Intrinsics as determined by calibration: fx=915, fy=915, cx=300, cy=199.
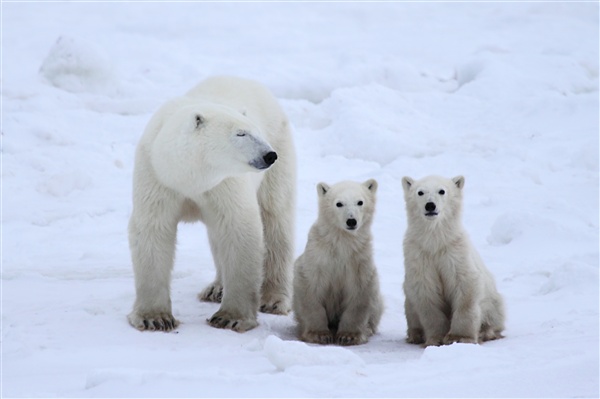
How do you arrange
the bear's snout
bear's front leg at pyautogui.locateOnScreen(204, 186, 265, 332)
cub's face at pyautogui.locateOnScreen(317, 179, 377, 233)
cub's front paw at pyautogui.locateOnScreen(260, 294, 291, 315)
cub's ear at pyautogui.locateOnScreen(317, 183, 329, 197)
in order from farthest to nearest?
cub's front paw at pyautogui.locateOnScreen(260, 294, 291, 315) → cub's ear at pyautogui.locateOnScreen(317, 183, 329, 197) → bear's front leg at pyautogui.locateOnScreen(204, 186, 265, 332) → cub's face at pyautogui.locateOnScreen(317, 179, 377, 233) → the bear's snout

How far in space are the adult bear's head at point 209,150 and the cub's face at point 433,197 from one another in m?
0.80

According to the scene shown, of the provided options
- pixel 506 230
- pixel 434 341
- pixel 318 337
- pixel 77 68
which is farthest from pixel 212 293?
pixel 77 68

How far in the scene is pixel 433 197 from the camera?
476 cm

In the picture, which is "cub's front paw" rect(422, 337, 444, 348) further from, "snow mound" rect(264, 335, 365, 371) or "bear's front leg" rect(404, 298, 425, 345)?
"snow mound" rect(264, 335, 365, 371)

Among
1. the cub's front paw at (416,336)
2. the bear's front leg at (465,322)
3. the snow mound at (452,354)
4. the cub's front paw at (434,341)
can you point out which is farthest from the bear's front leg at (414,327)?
the snow mound at (452,354)


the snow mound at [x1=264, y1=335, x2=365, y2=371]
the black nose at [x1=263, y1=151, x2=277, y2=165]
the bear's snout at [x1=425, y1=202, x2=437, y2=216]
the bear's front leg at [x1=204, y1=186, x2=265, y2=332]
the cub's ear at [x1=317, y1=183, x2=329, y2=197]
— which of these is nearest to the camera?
the snow mound at [x1=264, y1=335, x2=365, y2=371]

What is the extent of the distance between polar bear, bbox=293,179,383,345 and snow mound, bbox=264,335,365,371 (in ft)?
4.53

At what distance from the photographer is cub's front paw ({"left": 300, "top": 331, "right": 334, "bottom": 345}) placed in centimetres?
501

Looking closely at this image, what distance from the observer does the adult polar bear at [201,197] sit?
15.4 feet

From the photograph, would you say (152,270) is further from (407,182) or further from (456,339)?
(456,339)

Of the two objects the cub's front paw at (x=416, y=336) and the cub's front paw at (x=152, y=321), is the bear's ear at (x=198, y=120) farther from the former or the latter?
the cub's front paw at (x=416, y=336)

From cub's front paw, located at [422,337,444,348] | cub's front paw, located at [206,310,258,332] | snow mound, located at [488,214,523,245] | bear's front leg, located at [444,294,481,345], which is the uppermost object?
bear's front leg, located at [444,294,481,345]

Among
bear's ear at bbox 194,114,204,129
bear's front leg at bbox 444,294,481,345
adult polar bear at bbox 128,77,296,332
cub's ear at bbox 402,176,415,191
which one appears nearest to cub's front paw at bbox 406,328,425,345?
bear's front leg at bbox 444,294,481,345

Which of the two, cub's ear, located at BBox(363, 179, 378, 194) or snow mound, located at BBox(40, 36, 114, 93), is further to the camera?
snow mound, located at BBox(40, 36, 114, 93)
